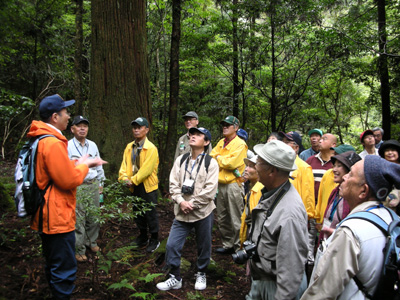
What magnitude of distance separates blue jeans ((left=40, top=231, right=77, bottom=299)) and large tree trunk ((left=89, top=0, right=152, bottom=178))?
351cm

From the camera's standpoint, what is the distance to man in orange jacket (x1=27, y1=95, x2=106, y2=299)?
2.84 meters

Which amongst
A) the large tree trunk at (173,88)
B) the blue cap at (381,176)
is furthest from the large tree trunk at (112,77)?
Result: the blue cap at (381,176)

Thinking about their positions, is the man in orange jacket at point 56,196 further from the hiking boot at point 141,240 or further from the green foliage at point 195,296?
the hiking boot at point 141,240

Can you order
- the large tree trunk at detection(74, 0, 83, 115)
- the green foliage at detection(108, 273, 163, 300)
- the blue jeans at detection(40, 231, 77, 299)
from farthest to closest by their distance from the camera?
the large tree trunk at detection(74, 0, 83, 115) < the green foliage at detection(108, 273, 163, 300) < the blue jeans at detection(40, 231, 77, 299)

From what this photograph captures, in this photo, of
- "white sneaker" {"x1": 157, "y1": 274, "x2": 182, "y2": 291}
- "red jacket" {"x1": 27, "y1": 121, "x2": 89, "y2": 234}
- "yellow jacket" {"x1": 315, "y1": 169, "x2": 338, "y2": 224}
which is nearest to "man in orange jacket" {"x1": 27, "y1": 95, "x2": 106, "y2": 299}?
"red jacket" {"x1": 27, "y1": 121, "x2": 89, "y2": 234}

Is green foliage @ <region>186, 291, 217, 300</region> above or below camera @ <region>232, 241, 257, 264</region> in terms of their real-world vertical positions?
below

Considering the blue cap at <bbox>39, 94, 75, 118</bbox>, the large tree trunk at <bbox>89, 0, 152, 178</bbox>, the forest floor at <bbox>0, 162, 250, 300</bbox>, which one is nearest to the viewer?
the blue cap at <bbox>39, 94, 75, 118</bbox>

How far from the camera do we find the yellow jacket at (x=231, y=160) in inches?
215

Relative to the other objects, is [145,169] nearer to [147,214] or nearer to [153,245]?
[147,214]

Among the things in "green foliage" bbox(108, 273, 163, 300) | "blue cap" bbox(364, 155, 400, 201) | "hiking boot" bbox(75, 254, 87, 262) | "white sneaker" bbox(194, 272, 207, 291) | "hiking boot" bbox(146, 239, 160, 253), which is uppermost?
"blue cap" bbox(364, 155, 400, 201)

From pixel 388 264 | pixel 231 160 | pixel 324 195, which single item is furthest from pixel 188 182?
pixel 388 264

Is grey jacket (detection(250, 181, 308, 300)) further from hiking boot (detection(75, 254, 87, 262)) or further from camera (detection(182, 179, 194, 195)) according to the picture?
hiking boot (detection(75, 254, 87, 262))

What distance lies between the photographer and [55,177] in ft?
9.31

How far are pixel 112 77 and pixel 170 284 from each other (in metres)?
4.56
